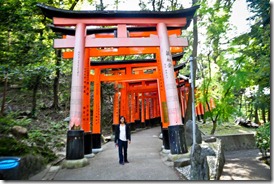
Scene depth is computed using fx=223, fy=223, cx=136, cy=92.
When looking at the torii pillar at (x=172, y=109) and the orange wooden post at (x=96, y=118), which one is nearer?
the torii pillar at (x=172, y=109)

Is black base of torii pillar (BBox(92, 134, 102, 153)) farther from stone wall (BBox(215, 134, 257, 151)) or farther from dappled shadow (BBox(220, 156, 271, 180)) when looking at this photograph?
stone wall (BBox(215, 134, 257, 151))

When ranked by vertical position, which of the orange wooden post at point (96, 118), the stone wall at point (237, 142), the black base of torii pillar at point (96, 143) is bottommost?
the stone wall at point (237, 142)

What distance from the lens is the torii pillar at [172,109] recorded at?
532 centimetres

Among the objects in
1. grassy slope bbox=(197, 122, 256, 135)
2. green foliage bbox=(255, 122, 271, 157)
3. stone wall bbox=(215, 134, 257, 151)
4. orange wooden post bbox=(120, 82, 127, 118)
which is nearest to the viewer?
green foliage bbox=(255, 122, 271, 157)

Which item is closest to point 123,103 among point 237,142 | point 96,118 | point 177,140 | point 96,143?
point 96,118

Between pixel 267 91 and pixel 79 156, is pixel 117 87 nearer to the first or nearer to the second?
pixel 79 156

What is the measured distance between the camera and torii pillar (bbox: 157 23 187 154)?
17.4ft

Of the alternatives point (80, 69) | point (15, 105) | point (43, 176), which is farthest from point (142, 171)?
point (15, 105)

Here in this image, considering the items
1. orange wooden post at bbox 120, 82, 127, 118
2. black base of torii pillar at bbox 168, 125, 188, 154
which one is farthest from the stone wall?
orange wooden post at bbox 120, 82, 127, 118

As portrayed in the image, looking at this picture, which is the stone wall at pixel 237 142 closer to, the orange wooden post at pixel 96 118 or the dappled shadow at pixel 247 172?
the dappled shadow at pixel 247 172

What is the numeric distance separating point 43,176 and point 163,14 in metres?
4.70

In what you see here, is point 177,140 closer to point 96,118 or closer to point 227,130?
point 96,118

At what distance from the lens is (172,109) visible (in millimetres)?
5453

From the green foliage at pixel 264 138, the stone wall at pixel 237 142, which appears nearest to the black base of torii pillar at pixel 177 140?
the green foliage at pixel 264 138
